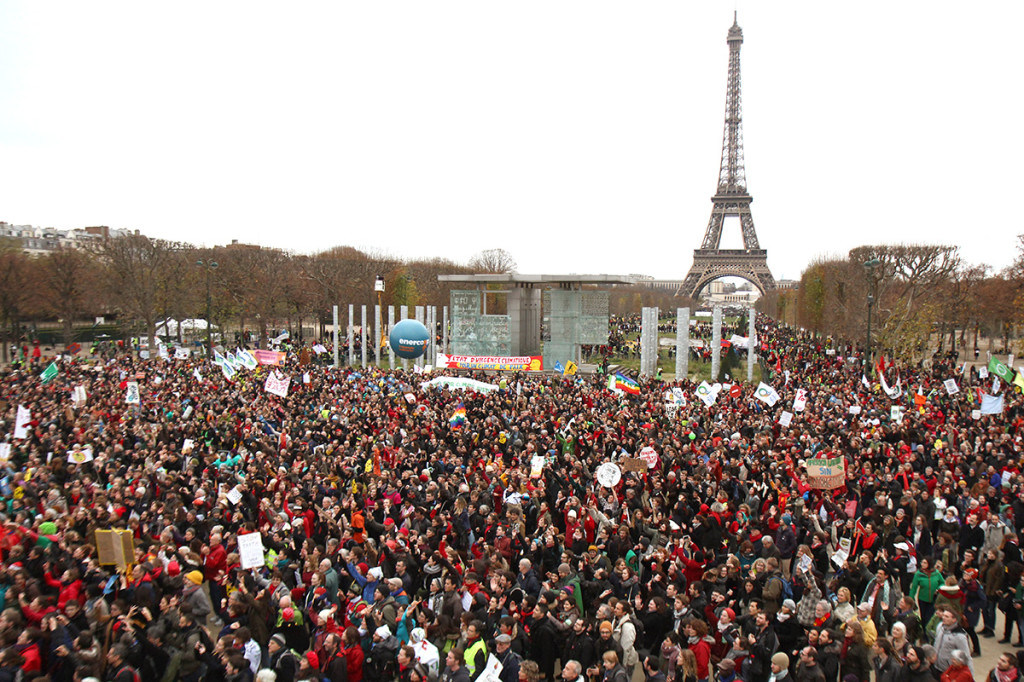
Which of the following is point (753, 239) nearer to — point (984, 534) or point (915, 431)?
point (915, 431)

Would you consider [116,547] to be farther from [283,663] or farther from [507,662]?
[507,662]

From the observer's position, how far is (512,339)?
34938 mm

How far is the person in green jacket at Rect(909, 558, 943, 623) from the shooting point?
8.44 m

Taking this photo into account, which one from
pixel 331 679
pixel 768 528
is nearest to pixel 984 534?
pixel 768 528

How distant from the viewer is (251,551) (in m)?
8.85

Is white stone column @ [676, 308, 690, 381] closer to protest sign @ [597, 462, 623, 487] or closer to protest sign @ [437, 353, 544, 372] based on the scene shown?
protest sign @ [437, 353, 544, 372]

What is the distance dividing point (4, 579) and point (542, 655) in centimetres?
638

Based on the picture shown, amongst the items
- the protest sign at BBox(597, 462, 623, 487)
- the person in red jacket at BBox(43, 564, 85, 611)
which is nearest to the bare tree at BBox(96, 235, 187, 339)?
the person in red jacket at BBox(43, 564, 85, 611)

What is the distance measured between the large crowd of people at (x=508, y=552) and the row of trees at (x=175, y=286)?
3434cm

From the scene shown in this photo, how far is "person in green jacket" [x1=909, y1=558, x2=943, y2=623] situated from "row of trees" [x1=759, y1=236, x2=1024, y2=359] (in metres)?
31.6

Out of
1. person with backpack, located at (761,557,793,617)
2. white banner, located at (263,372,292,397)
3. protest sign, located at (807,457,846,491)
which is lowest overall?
person with backpack, located at (761,557,793,617)

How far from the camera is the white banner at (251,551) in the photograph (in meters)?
8.77

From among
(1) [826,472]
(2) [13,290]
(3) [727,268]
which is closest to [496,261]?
(3) [727,268]

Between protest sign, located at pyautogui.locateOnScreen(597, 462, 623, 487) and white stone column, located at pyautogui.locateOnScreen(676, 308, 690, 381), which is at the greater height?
white stone column, located at pyautogui.locateOnScreen(676, 308, 690, 381)
